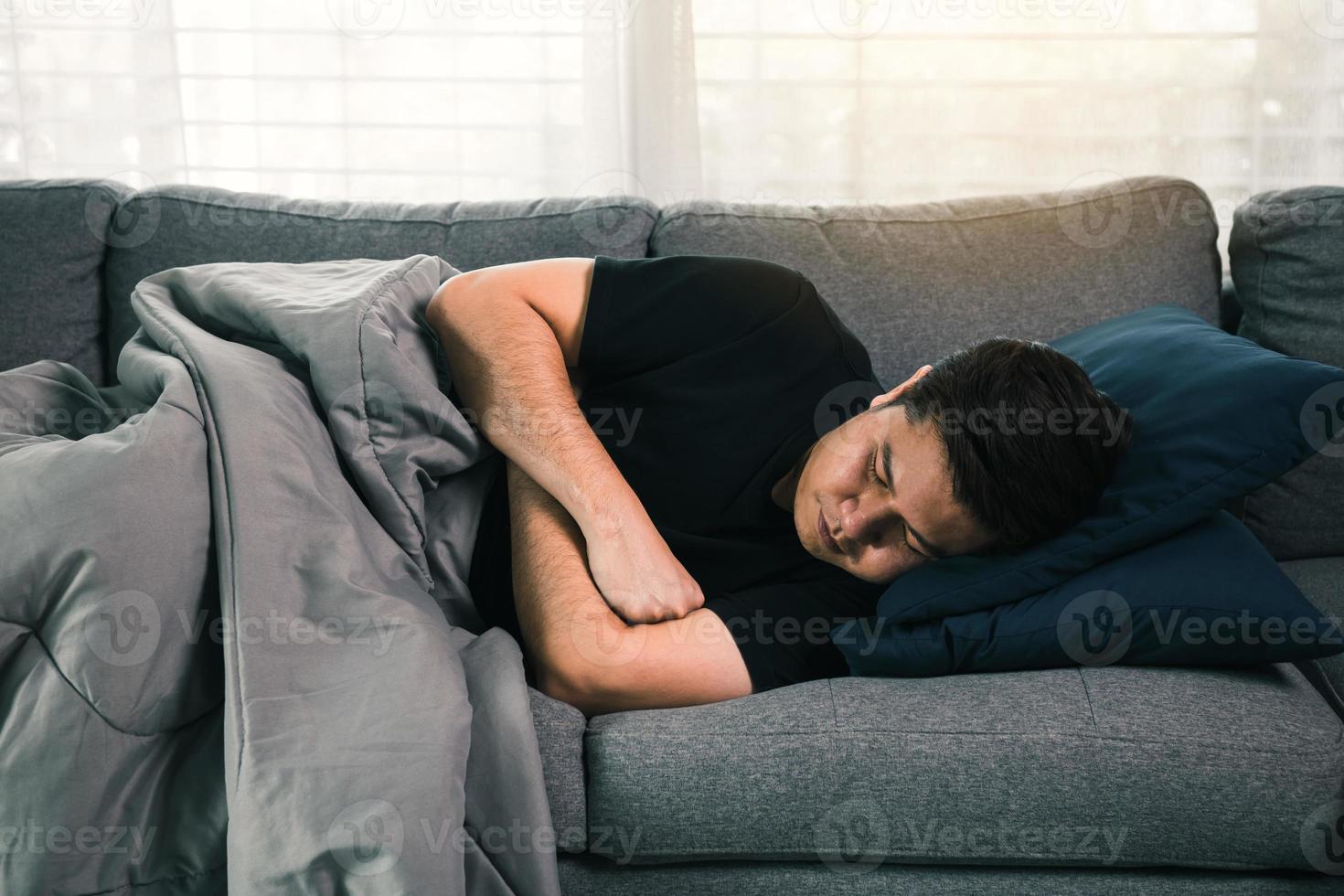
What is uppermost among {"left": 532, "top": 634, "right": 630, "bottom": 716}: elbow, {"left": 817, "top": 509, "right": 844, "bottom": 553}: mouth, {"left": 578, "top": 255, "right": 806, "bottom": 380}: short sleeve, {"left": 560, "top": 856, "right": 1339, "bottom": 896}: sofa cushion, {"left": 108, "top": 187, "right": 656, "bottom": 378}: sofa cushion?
{"left": 108, "top": 187, "right": 656, "bottom": 378}: sofa cushion

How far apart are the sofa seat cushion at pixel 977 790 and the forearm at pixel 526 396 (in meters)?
0.34

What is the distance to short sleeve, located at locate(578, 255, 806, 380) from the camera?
1.44m

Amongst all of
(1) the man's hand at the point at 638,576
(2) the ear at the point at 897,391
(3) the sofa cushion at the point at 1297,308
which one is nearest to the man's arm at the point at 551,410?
(1) the man's hand at the point at 638,576

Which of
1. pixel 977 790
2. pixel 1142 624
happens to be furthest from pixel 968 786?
pixel 1142 624

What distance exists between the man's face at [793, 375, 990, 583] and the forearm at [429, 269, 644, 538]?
0.24 m

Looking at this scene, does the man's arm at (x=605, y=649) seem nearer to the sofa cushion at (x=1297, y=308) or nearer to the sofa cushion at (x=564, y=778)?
the sofa cushion at (x=564, y=778)

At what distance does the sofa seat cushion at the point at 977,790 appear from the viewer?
108 centimetres

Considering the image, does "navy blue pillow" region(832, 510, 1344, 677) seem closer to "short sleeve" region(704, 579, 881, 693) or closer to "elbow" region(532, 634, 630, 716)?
"short sleeve" region(704, 579, 881, 693)

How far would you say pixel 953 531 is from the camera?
1290 millimetres

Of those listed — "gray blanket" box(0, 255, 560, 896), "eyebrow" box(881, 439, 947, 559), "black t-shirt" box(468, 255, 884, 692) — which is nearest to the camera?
"gray blanket" box(0, 255, 560, 896)

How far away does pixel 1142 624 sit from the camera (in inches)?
46.3

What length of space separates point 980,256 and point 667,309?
65 centimetres

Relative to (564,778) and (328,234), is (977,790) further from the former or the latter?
(328,234)

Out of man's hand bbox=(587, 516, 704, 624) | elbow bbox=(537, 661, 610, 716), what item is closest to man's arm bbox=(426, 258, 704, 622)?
man's hand bbox=(587, 516, 704, 624)
